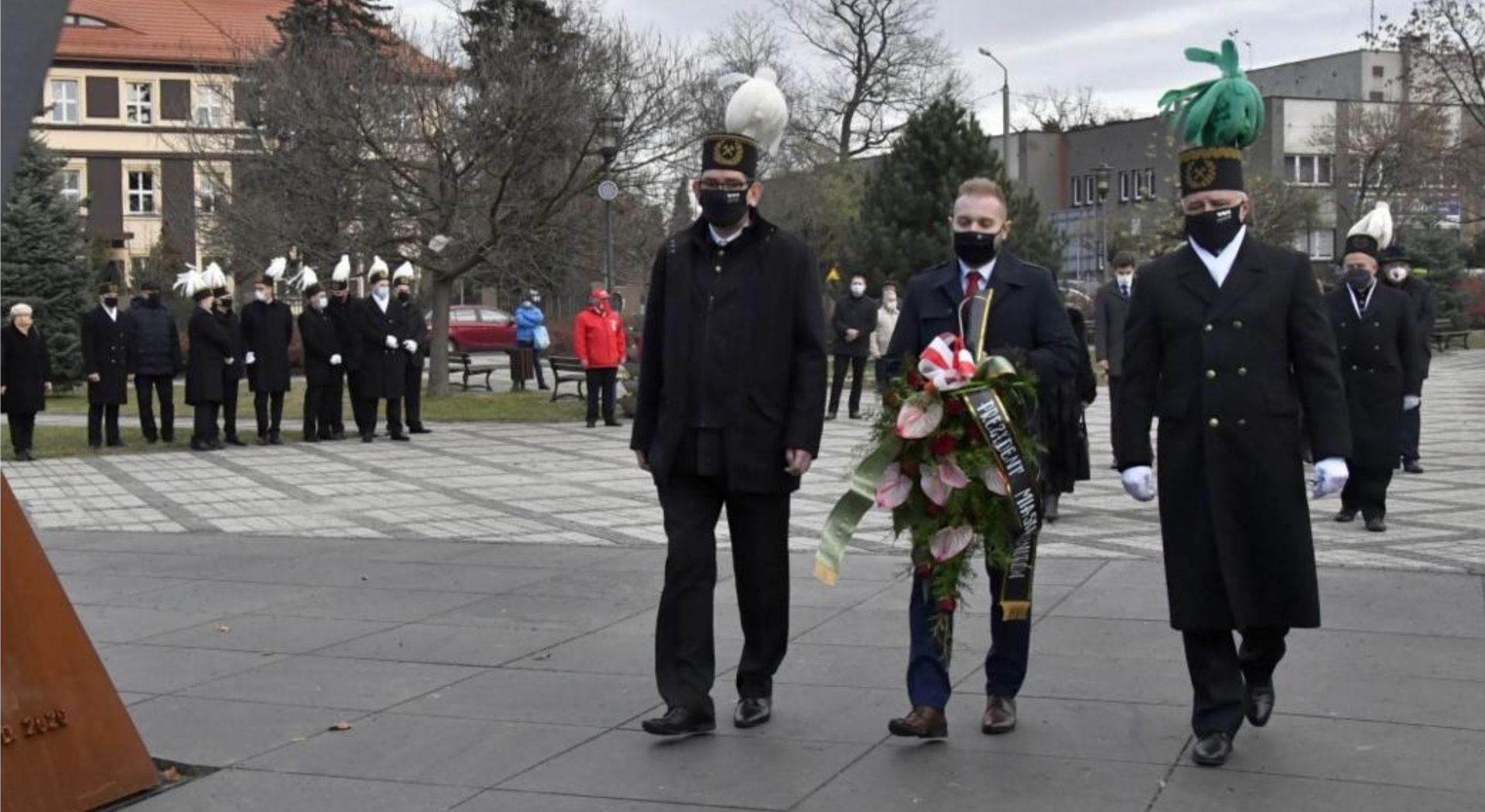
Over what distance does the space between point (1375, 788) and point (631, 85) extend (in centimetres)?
2685

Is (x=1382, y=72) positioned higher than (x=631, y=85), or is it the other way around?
(x=1382, y=72)

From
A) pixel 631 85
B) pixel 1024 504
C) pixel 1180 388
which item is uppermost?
pixel 631 85

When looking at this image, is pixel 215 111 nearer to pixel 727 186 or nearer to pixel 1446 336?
pixel 1446 336

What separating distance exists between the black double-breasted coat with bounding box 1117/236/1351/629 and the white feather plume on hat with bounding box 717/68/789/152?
157 cm

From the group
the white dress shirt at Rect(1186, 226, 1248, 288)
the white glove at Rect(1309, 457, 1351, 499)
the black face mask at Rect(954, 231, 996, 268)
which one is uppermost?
the black face mask at Rect(954, 231, 996, 268)

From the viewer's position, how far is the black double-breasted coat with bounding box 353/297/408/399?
22.1m

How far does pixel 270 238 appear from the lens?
34.1 m

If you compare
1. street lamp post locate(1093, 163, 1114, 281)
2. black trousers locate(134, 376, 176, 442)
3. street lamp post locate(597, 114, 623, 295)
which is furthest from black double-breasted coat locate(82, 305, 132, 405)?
street lamp post locate(1093, 163, 1114, 281)

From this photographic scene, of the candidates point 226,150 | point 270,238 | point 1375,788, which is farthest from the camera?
point 226,150

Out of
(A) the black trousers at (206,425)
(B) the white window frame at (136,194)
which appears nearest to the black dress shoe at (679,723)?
(A) the black trousers at (206,425)

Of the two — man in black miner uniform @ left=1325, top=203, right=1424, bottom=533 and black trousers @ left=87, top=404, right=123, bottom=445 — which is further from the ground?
man in black miner uniform @ left=1325, top=203, right=1424, bottom=533

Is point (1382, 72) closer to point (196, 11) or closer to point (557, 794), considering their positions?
point (196, 11)

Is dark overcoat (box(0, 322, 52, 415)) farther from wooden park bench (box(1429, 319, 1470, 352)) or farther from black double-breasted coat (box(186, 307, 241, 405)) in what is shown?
wooden park bench (box(1429, 319, 1470, 352))

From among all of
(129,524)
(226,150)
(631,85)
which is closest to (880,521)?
(129,524)
